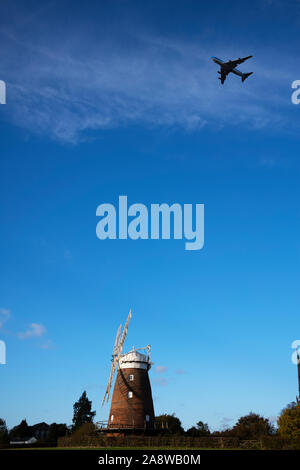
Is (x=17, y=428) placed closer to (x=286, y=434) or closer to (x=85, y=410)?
(x=85, y=410)

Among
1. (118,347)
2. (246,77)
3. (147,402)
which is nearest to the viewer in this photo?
(246,77)

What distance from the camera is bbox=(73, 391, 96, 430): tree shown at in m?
97.9

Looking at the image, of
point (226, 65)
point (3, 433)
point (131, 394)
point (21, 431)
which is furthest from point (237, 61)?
point (21, 431)

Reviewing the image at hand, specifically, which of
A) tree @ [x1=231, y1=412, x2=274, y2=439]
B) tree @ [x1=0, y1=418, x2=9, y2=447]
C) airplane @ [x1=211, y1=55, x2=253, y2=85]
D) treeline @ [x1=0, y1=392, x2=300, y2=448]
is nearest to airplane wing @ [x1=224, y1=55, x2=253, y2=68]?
airplane @ [x1=211, y1=55, x2=253, y2=85]

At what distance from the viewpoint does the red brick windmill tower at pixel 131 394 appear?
53.9 m

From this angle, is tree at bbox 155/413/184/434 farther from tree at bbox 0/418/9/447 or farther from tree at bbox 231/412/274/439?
tree at bbox 0/418/9/447

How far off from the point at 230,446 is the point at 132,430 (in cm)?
1380

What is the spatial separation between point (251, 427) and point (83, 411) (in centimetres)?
4740

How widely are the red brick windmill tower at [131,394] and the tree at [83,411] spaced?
4374cm

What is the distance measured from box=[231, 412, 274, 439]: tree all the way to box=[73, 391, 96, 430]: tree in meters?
43.0

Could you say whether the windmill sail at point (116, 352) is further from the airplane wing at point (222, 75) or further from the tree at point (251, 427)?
the airplane wing at point (222, 75)

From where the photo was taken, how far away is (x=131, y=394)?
2174 inches
